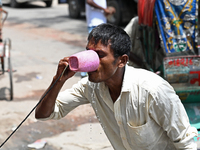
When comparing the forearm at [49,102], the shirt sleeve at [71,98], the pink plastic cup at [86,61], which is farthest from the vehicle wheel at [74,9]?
the pink plastic cup at [86,61]

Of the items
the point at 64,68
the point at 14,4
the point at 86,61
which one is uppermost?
the point at 86,61

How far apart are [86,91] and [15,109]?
8.51ft

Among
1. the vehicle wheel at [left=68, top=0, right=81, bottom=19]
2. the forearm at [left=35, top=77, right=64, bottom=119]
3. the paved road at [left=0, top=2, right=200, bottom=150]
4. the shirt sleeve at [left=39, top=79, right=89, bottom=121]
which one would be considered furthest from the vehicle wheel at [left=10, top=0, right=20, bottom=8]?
the forearm at [left=35, top=77, right=64, bottom=119]

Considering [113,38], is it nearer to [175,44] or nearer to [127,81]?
[127,81]

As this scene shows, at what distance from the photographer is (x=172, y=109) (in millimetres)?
1773

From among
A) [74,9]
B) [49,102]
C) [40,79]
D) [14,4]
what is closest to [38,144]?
[49,102]

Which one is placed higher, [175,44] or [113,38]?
[113,38]

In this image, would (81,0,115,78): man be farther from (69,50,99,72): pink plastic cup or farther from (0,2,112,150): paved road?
(69,50,99,72): pink plastic cup

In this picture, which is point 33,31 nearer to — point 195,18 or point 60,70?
point 195,18

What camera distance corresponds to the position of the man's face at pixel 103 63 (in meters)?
1.80

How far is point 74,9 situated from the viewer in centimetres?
1238

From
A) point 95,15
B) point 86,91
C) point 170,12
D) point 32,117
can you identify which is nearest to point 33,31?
point 95,15

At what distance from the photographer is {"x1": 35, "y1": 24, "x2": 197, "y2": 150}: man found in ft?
5.89

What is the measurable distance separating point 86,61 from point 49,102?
49 cm
